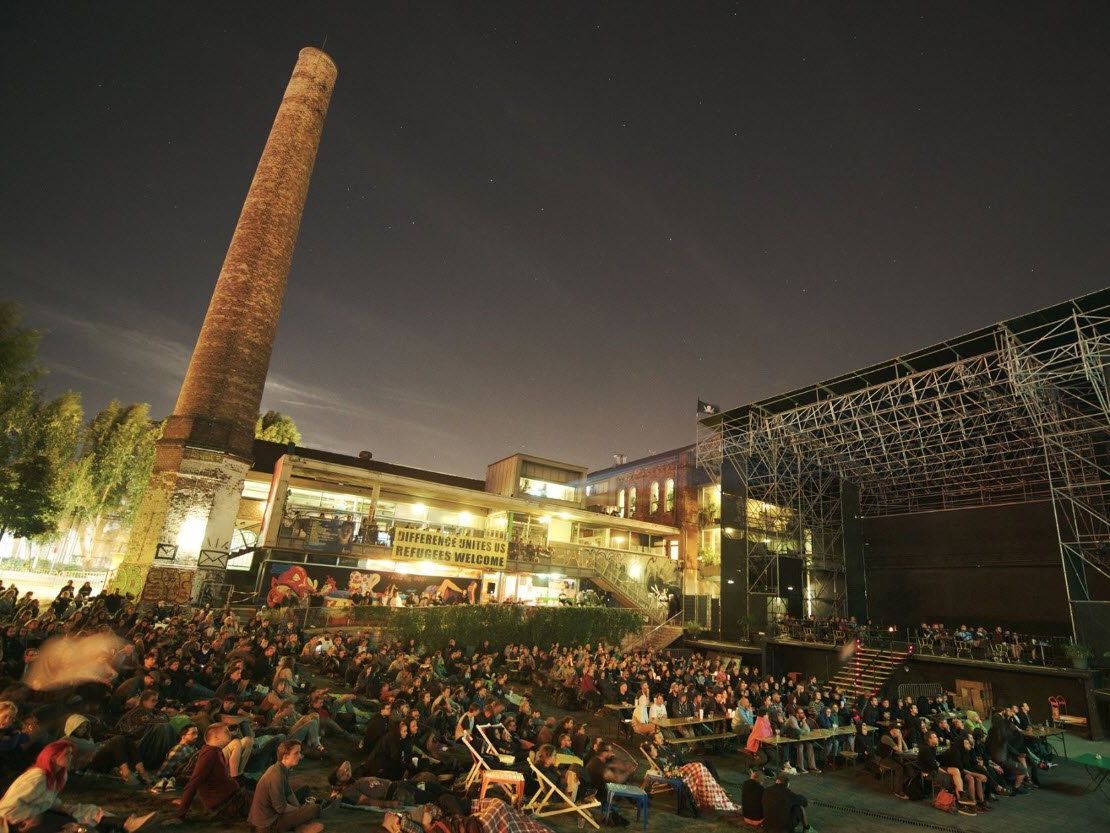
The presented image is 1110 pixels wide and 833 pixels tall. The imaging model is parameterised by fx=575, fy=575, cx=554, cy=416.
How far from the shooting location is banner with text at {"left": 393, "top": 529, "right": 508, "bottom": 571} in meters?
23.5

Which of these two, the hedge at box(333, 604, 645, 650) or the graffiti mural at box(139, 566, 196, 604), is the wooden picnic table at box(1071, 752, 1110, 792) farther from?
the graffiti mural at box(139, 566, 196, 604)

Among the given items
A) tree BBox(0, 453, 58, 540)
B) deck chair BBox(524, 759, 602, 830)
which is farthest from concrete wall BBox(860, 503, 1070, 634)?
tree BBox(0, 453, 58, 540)

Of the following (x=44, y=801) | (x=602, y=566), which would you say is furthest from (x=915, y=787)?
(x=602, y=566)

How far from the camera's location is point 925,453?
96.6 ft

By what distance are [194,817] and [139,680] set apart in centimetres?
382

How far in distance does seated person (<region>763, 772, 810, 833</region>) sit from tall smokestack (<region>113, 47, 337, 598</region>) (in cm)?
2011

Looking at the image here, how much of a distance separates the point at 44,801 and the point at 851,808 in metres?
11.0

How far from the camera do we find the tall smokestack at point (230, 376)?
20.6 m

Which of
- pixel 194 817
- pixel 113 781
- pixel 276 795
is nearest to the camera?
pixel 276 795

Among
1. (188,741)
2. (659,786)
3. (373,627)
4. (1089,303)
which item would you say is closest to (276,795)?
(188,741)

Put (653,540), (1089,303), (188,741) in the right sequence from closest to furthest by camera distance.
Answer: (188,741) → (1089,303) → (653,540)

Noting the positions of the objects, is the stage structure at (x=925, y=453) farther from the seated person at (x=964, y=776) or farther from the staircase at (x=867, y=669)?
the seated person at (x=964, y=776)

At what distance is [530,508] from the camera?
95.2ft

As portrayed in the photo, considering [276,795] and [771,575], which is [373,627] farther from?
[771,575]
